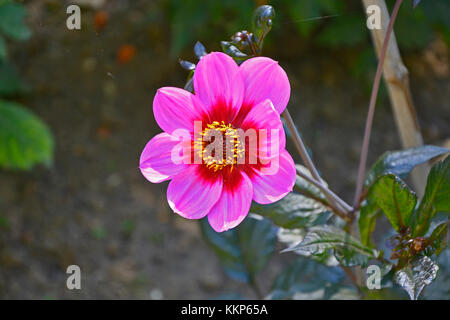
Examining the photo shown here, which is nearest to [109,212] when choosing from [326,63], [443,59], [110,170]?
[110,170]

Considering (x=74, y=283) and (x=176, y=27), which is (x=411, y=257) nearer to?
(x=74, y=283)

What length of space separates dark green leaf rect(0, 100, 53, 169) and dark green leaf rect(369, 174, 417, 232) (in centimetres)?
102

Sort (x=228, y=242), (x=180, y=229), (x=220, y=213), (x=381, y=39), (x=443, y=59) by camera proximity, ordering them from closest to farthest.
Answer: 1. (x=220, y=213)
2. (x=381, y=39)
3. (x=228, y=242)
4. (x=180, y=229)
5. (x=443, y=59)

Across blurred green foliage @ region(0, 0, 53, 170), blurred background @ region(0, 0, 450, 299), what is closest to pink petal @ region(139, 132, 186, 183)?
blurred background @ region(0, 0, 450, 299)

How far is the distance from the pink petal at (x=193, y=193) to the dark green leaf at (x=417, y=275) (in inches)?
8.5

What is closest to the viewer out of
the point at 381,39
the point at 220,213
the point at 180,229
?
the point at 220,213

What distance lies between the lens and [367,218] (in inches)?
26.8

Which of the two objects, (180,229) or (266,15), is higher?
(266,15)

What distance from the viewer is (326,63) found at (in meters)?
1.67

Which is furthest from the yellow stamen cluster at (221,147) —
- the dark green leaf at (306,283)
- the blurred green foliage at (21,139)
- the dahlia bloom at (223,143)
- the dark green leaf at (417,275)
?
the blurred green foliage at (21,139)

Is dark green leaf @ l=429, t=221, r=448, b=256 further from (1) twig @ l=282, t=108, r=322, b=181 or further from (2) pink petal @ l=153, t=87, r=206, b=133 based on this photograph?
(2) pink petal @ l=153, t=87, r=206, b=133

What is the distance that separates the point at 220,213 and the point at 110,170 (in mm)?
1052

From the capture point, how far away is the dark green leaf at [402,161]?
2.16ft

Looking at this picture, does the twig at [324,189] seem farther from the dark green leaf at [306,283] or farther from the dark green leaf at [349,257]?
the dark green leaf at [306,283]
